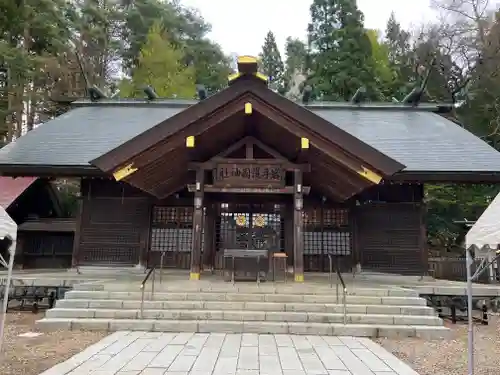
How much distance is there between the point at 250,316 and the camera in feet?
20.3

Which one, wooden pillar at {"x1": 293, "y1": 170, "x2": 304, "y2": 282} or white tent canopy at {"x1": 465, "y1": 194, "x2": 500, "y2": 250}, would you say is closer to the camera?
white tent canopy at {"x1": 465, "y1": 194, "x2": 500, "y2": 250}

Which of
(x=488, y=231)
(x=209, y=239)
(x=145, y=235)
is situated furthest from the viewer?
(x=145, y=235)

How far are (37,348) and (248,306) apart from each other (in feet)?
10.4

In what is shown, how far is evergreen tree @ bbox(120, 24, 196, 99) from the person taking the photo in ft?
75.2

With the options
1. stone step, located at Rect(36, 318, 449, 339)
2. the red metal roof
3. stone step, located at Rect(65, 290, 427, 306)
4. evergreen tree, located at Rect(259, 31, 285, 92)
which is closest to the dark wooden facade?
the red metal roof

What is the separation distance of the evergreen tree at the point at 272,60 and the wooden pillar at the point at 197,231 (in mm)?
34243

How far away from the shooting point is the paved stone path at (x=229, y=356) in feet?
13.5

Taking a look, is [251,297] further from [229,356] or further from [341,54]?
[341,54]

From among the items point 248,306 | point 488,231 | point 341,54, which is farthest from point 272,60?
point 488,231

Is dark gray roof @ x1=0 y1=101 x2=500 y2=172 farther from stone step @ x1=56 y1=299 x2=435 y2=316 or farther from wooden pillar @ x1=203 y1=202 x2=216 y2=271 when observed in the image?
stone step @ x1=56 y1=299 x2=435 y2=316

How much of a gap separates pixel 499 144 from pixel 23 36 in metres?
26.2

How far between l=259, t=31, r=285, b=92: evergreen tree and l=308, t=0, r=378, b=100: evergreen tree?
14269mm

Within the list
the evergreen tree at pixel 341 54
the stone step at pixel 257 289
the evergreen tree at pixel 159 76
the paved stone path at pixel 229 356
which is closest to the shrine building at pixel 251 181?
the stone step at pixel 257 289

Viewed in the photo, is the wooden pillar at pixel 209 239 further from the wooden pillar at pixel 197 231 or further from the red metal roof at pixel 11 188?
the red metal roof at pixel 11 188
